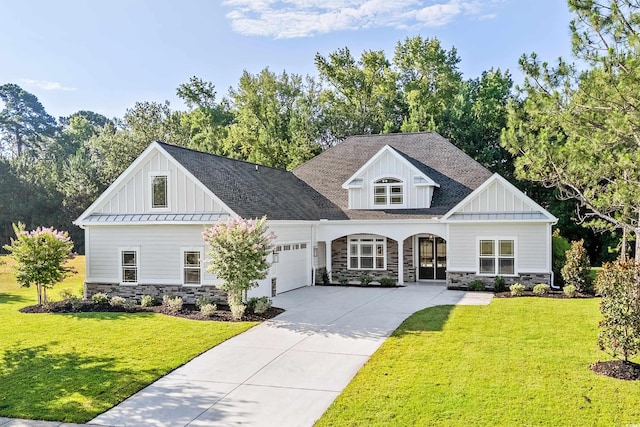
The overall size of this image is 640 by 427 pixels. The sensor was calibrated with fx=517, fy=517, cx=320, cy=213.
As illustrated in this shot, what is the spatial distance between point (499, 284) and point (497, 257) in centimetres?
107

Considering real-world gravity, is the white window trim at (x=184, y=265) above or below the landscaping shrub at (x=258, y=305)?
above

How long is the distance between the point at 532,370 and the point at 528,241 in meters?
11.0

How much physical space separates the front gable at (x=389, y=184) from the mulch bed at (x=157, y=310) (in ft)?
29.3

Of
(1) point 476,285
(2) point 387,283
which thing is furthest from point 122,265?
(1) point 476,285

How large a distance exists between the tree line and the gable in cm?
1235

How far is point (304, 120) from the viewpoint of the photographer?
125ft

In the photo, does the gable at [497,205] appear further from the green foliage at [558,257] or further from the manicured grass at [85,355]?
the manicured grass at [85,355]

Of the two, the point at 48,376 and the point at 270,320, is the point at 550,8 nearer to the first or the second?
the point at 270,320

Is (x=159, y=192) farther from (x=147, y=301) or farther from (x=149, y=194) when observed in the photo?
(x=147, y=301)

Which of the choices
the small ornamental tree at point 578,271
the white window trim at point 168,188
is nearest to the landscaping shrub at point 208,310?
the white window trim at point 168,188

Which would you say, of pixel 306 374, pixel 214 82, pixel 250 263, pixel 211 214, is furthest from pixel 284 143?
pixel 306 374

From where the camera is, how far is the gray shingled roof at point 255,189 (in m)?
18.2

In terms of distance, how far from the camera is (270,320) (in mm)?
14484

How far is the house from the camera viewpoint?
1791cm
